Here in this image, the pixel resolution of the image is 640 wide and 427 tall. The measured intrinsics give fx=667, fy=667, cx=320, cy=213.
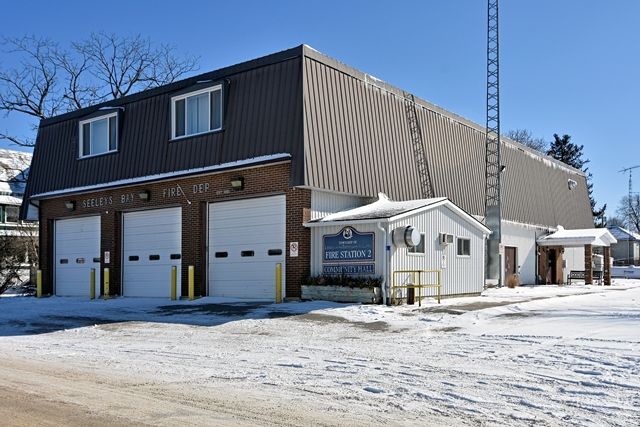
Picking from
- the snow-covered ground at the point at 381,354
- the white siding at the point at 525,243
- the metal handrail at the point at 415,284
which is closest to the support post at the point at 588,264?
the white siding at the point at 525,243

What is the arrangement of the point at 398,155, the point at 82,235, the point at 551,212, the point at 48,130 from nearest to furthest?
the point at 398,155, the point at 82,235, the point at 48,130, the point at 551,212

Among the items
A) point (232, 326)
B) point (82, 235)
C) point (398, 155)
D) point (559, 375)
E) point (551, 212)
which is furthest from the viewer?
point (551, 212)

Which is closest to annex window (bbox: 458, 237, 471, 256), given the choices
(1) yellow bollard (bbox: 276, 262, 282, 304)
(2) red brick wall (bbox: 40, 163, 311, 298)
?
(2) red brick wall (bbox: 40, 163, 311, 298)

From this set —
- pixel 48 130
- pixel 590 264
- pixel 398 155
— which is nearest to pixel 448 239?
pixel 398 155

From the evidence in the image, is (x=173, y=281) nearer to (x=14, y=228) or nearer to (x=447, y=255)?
(x=447, y=255)

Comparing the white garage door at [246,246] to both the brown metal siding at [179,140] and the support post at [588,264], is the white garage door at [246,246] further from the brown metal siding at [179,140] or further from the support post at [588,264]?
the support post at [588,264]

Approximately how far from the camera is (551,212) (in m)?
36.8

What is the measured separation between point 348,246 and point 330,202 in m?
2.09

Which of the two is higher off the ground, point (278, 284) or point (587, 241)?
point (587, 241)

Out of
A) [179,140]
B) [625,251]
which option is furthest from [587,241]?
[625,251]

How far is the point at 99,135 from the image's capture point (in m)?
25.7

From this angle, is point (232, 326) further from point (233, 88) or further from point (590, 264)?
point (590, 264)

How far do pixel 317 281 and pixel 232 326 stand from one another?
A: 4.43 meters

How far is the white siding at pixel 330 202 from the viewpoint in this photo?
19.6m
